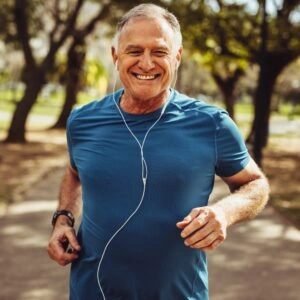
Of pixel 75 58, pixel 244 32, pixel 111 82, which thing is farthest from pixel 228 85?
pixel 111 82

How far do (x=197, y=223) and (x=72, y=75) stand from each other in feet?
80.7

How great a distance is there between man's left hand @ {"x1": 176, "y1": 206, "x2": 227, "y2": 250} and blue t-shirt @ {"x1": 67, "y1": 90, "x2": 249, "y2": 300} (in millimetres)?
201

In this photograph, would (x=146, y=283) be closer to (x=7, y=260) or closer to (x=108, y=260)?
(x=108, y=260)

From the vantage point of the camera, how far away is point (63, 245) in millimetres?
2359

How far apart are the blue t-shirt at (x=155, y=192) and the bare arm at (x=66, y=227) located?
11cm

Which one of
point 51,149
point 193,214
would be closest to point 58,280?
point 193,214

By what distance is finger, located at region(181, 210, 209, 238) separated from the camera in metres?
1.86

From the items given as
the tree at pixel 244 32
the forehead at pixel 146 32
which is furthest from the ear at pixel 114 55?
the tree at pixel 244 32

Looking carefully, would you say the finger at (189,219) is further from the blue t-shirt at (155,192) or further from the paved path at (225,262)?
the paved path at (225,262)

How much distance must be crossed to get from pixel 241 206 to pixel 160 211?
1.05 ft

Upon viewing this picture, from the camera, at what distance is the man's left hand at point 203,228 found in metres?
1.88

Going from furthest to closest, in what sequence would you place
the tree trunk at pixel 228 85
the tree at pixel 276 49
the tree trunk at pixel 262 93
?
the tree trunk at pixel 228 85 → the tree at pixel 276 49 → the tree trunk at pixel 262 93

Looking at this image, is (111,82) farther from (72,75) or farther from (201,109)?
(201,109)

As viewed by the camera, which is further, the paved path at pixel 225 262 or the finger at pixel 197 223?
the paved path at pixel 225 262
